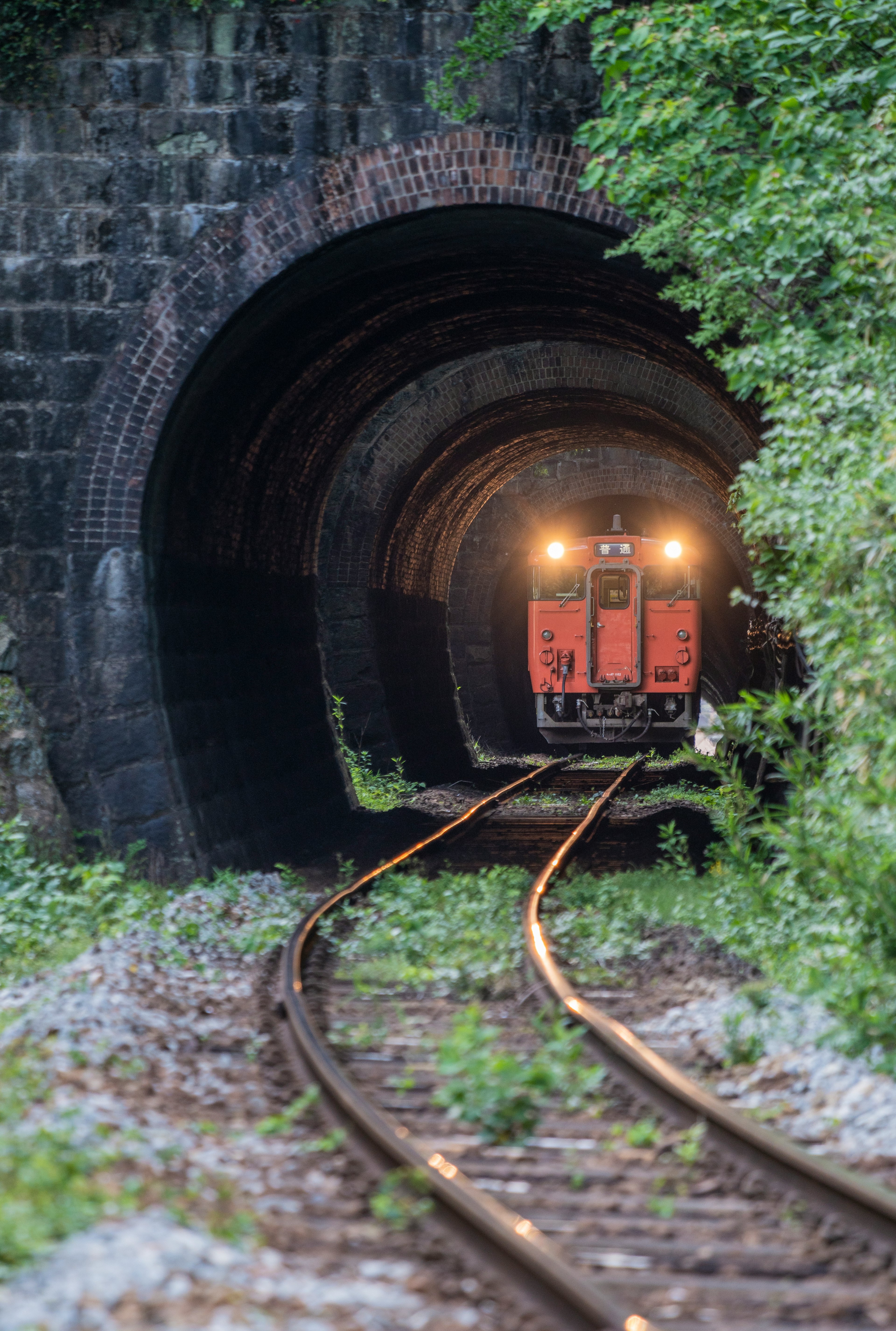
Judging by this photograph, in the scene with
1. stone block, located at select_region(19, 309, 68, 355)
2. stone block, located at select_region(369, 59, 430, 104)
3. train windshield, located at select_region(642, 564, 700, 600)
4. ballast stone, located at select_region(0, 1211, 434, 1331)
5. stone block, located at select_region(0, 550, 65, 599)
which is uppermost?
stone block, located at select_region(369, 59, 430, 104)

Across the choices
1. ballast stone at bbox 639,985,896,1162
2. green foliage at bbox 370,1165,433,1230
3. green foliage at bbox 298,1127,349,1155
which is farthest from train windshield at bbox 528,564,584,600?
green foliage at bbox 370,1165,433,1230

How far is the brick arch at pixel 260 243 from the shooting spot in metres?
10.0

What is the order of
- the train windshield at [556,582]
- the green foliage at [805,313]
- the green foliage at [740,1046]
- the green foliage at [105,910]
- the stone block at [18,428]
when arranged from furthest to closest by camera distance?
the train windshield at [556,582], the stone block at [18,428], the green foliage at [105,910], the green foliage at [805,313], the green foliage at [740,1046]

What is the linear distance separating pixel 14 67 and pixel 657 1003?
855 cm

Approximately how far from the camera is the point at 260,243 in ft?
33.7

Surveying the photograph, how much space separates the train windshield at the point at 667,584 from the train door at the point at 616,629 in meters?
0.21

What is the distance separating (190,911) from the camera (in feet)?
31.3

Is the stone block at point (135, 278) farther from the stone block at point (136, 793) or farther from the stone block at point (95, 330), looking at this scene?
the stone block at point (136, 793)

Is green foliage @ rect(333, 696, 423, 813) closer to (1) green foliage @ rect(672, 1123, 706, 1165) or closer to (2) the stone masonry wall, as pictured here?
(2) the stone masonry wall

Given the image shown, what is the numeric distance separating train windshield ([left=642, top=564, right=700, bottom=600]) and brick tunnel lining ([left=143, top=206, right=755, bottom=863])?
19.1 ft

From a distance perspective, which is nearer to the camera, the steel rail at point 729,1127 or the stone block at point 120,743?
the steel rail at point 729,1127

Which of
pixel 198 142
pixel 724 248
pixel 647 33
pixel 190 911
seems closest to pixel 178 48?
pixel 198 142

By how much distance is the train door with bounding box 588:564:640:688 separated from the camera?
70.2ft

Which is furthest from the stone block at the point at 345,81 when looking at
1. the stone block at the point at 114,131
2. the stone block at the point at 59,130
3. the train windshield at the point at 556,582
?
the train windshield at the point at 556,582
